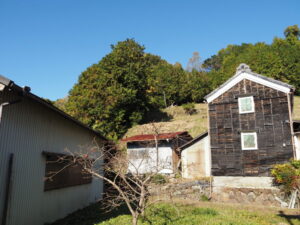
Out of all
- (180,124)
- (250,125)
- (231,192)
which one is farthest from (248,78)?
(180,124)

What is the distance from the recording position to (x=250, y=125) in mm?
15758

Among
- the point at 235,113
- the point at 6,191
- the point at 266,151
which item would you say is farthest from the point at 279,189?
the point at 6,191

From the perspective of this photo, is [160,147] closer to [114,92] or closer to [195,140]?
[195,140]

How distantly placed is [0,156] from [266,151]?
Result: 1357 cm

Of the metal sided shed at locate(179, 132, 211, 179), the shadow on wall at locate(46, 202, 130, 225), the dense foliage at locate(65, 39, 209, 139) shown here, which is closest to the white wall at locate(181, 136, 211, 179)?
the metal sided shed at locate(179, 132, 211, 179)

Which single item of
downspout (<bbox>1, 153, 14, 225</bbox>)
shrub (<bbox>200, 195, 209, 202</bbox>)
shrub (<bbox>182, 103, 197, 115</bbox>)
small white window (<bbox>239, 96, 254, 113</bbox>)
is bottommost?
shrub (<bbox>200, 195, 209, 202</bbox>)

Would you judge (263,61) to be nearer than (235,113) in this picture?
No

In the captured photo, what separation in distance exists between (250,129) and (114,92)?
53.2 ft

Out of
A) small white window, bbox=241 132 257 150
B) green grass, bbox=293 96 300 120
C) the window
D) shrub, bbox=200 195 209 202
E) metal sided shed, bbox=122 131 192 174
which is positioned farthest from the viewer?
green grass, bbox=293 96 300 120

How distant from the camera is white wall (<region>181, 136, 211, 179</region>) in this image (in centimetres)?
1827

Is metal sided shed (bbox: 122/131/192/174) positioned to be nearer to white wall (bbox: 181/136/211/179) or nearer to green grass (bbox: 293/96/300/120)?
white wall (bbox: 181/136/211/179)

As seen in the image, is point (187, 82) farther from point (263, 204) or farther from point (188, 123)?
point (263, 204)

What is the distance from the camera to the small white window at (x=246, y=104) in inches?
631

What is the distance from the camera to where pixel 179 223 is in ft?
27.3
